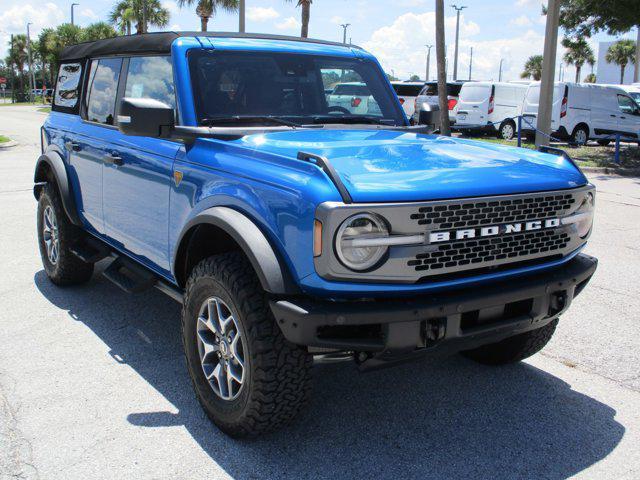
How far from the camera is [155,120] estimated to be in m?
3.47

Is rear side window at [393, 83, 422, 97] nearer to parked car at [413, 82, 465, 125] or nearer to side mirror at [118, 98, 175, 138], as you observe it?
parked car at [413, 82, 465, 125]

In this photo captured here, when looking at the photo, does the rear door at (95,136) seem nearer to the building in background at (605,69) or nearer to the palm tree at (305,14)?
the palm tree at (305,14)

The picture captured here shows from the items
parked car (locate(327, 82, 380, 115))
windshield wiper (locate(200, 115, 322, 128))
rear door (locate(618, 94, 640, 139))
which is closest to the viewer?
windshield wiper (locate(200, 115, 322, 128))

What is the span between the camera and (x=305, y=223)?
273 centimetres

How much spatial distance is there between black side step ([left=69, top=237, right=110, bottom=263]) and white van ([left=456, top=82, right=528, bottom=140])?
1907cm

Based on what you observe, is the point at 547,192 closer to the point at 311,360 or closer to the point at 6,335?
the point at 311,360

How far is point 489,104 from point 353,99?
64.2ft

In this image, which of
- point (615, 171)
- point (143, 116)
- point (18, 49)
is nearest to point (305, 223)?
point (143, 116)

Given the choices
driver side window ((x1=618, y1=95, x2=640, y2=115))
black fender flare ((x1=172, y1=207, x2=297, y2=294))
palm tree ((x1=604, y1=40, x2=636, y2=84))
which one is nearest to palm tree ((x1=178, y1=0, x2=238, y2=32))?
driver side window ((x1=618, y1=95, x2=640, y2=115))

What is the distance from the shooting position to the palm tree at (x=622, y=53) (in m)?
65.9

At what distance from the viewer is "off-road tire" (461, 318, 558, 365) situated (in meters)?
3.88

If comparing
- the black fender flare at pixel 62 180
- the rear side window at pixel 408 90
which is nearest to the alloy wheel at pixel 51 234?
the black fender flare at pixel 62 180

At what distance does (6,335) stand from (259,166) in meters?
2.57

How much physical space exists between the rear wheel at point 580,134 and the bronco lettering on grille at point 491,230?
1909cm
